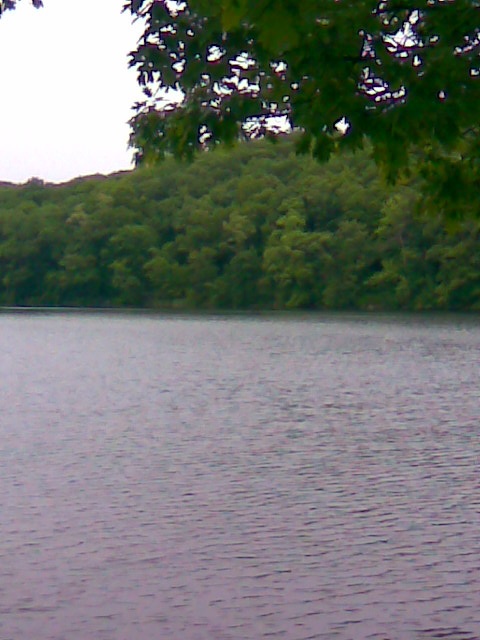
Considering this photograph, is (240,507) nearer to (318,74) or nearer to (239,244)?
(318,74)

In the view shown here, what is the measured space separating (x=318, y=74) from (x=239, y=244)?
94.5 meters

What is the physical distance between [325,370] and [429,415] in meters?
11.4

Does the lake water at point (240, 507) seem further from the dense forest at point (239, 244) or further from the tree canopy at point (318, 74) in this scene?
the dense forest at point (239, 244)

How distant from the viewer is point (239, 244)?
3981 inches

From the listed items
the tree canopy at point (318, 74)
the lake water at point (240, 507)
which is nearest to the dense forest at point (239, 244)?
the lake water at point (240, 507)

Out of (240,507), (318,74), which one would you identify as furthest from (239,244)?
(318,74)

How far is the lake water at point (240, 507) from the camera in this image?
9.85 metres

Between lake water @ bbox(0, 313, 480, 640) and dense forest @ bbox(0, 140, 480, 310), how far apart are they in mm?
52006

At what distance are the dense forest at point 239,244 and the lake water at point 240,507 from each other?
52006 millimetres

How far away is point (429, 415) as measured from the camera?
23.9m

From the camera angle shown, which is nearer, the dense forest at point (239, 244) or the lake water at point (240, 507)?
the lake water at point (240, 507)

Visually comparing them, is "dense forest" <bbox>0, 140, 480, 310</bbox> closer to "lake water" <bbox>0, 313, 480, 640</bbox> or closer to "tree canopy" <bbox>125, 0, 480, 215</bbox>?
"lake water" <bbox>0, 313, 480, 640</bbox>

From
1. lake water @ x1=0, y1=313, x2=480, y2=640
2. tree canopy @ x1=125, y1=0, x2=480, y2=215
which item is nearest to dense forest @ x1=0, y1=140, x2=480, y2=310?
lake water @ x1=0, y1=313, x2=480, y2=640

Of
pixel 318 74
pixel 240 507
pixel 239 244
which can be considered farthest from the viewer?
pixel 239 244
